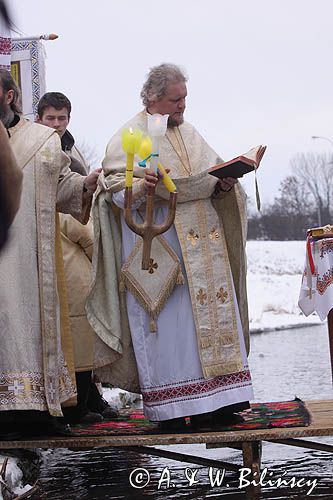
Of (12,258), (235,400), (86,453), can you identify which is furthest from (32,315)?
(86,453)

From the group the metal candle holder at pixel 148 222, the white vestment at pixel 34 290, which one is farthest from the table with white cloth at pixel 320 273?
the white vestment at pixel 34 290

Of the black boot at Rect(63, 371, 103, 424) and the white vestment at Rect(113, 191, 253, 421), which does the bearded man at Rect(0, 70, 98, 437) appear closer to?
the white vestment at Rect(113, 191, 253, 421)

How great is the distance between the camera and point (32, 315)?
5250 millimetres

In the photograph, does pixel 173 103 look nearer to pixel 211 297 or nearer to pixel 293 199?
pixel 211 297

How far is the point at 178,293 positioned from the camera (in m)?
5.51

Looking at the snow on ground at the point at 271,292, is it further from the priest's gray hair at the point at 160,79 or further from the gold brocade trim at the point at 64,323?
the priest's gray hair at the point at 160,79

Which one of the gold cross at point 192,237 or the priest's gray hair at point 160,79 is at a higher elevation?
the priest's gray hair at point 160,79

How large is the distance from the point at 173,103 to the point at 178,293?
105 cm

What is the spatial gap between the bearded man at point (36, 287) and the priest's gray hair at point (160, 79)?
58 centimetres

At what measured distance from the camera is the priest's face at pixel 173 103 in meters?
5.60

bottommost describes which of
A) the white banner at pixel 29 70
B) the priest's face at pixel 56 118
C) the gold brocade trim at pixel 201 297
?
the gold brocade trim at pixel 201 297

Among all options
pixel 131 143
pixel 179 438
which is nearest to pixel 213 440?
pixel 179 438

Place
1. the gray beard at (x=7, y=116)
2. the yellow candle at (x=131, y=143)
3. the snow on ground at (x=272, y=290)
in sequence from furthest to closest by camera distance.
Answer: the snow on ground at (x=272, y=290)
the gray beard at (x=7, y=116)
the yellow candle at (x=131, y=143)

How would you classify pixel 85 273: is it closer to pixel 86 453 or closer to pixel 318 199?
pixel 86 453
